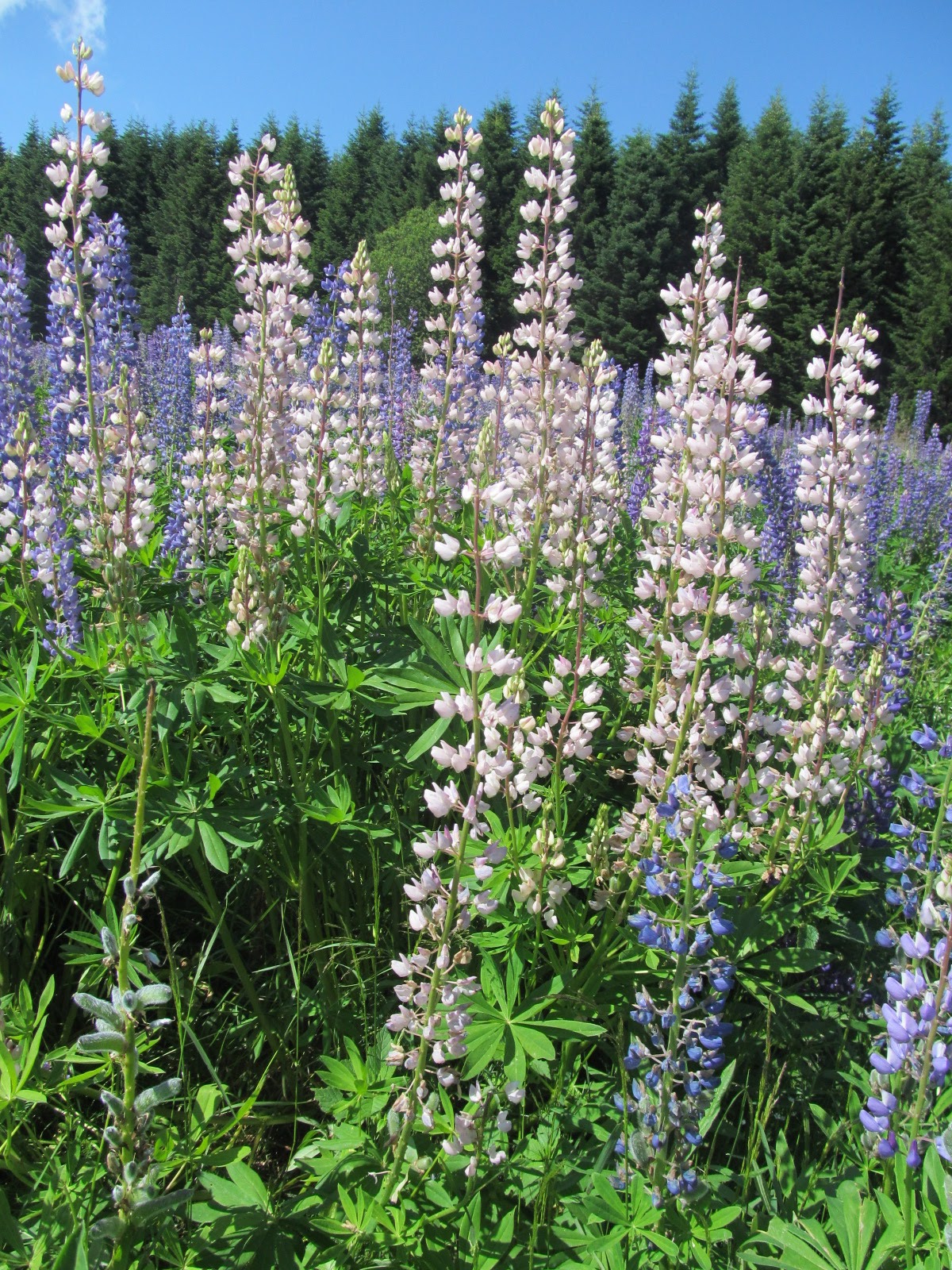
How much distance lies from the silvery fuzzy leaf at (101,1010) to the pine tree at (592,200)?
35.7 metres

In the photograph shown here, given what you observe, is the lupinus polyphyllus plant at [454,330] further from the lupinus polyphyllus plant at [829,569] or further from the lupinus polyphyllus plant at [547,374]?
the lupinus polyphyllus plant at [829,569]

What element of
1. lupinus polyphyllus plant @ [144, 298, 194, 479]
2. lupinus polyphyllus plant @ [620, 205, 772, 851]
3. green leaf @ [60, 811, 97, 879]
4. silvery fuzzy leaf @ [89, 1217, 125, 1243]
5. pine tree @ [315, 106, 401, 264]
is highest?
pine tree @ [315, 106, 401, 264]

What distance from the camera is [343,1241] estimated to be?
1.42 metres

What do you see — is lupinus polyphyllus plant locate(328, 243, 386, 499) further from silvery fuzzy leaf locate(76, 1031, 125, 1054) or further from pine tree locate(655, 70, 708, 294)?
pine tree locate(655, 70, 708, 294)

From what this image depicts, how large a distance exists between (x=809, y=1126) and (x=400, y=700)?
139cm

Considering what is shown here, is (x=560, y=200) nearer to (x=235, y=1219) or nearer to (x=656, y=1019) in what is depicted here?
(x=656, y=1019)

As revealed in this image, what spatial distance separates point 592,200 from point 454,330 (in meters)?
38.5

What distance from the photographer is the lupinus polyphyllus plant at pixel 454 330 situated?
317cm

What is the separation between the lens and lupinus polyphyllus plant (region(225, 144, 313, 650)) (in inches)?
104

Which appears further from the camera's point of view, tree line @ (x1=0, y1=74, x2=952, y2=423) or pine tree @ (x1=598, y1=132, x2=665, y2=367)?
pine tree @ (x1=598, y1=132, x2=665, y2=367)

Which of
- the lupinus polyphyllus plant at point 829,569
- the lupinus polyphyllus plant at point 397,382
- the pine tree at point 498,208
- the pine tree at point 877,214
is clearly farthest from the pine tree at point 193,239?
the lupinus polyphyllus plant at point 829,569

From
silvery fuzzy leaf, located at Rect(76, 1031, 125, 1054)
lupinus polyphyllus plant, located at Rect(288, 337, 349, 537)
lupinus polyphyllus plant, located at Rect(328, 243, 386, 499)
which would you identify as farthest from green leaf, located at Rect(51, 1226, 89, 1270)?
lupinus polyphyllus plant, located at Rect(328, 243, 386, 499)

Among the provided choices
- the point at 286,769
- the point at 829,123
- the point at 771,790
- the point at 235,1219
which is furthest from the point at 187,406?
the point at 829,123

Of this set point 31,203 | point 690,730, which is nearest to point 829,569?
point 690,730
